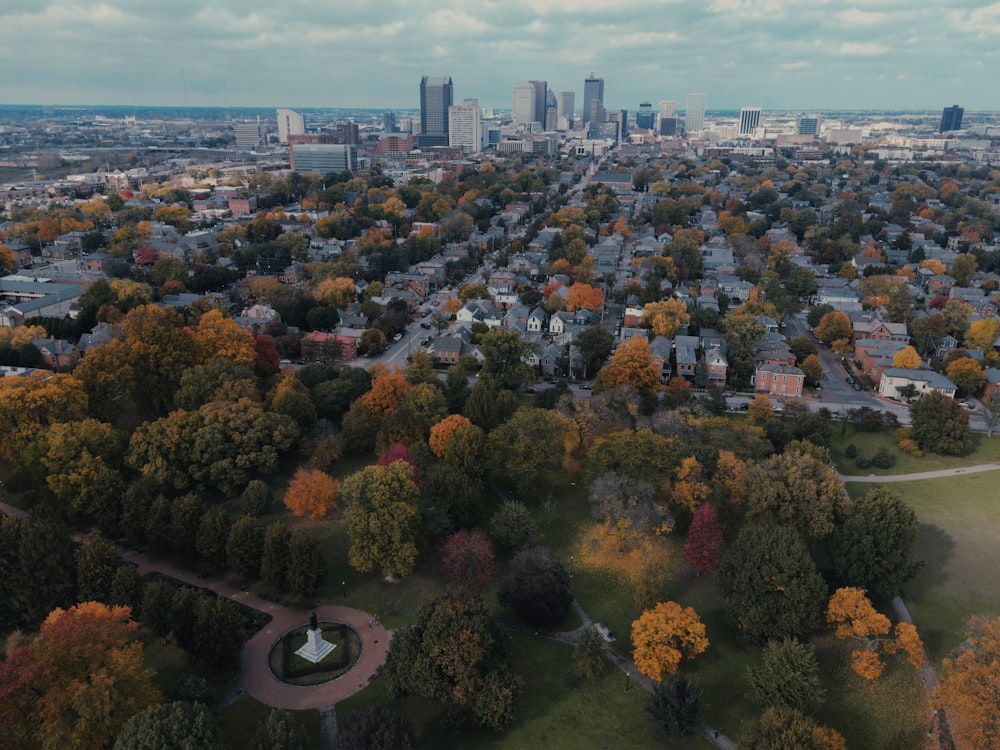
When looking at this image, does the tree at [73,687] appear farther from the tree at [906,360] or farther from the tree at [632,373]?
the tree at [906,360]

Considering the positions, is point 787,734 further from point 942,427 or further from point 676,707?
point 942,427

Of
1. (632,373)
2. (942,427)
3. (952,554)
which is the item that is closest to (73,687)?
(632,373)

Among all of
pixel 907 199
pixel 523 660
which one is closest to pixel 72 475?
pixel 523 660

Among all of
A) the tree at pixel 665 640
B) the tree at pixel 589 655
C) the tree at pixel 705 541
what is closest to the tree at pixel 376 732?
the tree at pixel 589 655

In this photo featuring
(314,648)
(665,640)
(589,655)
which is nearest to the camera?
(665,640)

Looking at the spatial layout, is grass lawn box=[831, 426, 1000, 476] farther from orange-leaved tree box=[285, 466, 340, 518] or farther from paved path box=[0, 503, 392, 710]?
orange-leaved tree box=[285, 466, 340, 518]

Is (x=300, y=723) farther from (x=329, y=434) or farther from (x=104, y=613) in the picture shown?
(x=329, y=434)

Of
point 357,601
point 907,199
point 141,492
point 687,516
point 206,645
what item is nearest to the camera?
point 206,645

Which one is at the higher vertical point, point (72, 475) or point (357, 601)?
point (72, 475)
